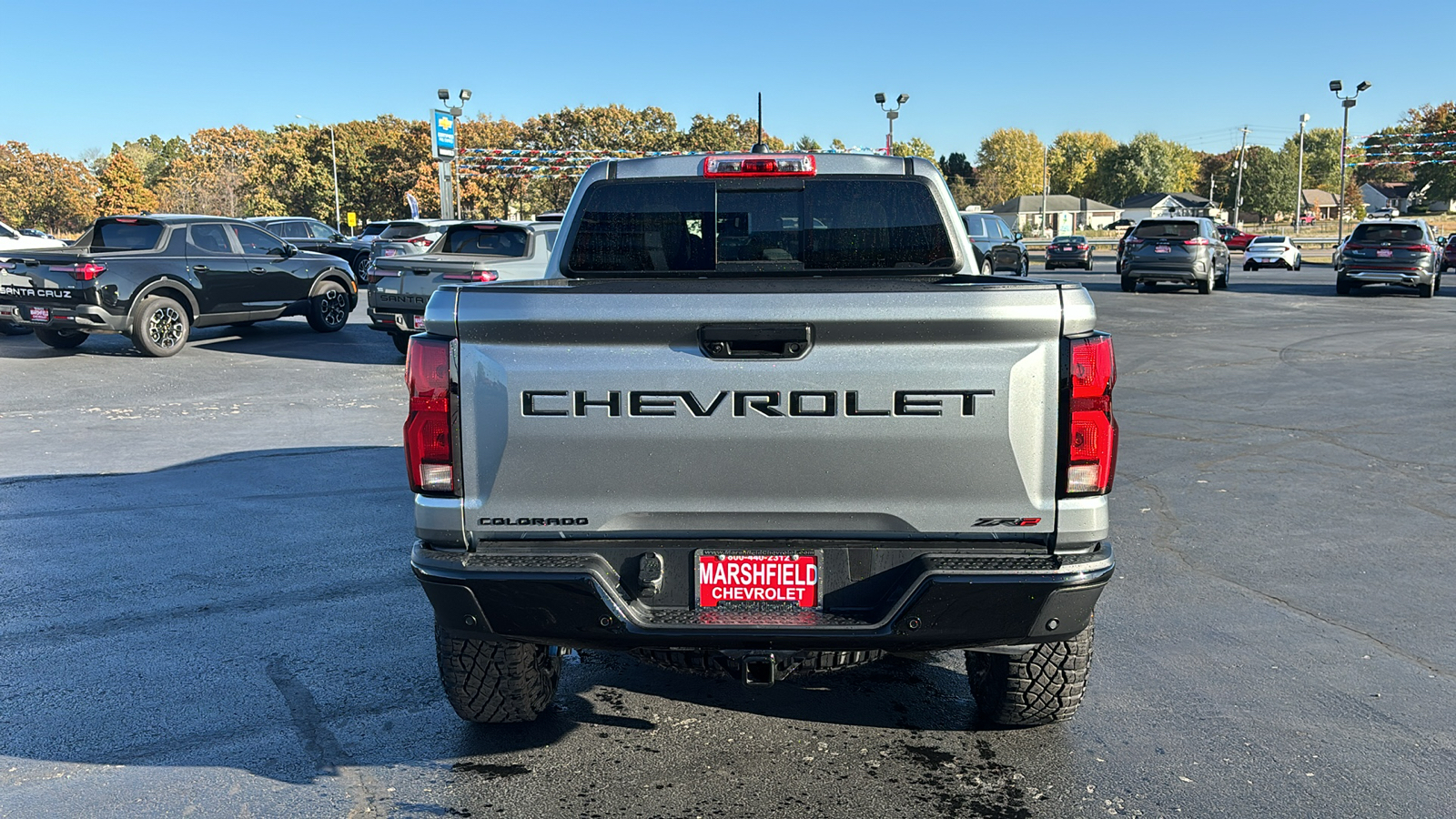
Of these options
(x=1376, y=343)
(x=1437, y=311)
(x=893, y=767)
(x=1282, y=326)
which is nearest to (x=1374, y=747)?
(x=893, y=767)

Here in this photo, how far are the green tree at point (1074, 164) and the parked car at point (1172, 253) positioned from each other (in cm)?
14198

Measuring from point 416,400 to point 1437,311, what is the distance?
2368 cm

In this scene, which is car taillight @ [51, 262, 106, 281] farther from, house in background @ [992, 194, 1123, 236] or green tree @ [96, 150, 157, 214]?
house in background @ [992, 194, 1123, 236]

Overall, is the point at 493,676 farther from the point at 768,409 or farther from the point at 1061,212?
the point at 1061,212

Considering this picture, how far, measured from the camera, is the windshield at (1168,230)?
26.7 m

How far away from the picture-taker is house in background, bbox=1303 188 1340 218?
153 metres

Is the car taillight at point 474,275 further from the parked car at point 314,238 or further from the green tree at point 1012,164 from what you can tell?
the green tree at point 1012,164

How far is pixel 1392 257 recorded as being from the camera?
2584 cm

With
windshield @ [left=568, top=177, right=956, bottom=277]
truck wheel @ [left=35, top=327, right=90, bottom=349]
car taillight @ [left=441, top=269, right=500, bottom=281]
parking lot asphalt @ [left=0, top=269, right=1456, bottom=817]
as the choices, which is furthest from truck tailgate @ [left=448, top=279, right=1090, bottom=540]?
truck wheel @ [left=35, top=327, right=90, bottom=349]

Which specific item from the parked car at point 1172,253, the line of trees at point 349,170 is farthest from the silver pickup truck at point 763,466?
the line of trees at point 349,170

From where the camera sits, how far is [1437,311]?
22.1 m

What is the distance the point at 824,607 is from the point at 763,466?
451 mm

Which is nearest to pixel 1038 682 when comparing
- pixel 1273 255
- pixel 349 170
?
pixel 1273 255

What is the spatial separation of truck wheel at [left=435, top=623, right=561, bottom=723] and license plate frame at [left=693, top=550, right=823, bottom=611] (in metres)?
0.78
